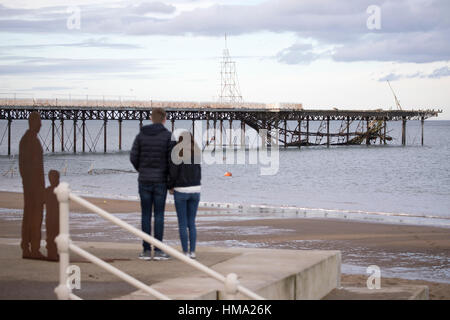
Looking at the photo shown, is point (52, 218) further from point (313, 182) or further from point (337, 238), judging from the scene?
point (313, 182)

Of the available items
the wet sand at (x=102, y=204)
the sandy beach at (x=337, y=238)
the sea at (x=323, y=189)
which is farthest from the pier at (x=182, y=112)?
the sandy beach at (x=337, y=238)

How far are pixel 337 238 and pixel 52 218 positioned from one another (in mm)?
10234

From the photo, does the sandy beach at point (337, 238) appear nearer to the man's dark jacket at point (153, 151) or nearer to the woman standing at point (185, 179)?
the woman standing at point (185, 179)

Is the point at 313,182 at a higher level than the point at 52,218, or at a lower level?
lower

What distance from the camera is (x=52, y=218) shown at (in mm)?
9344

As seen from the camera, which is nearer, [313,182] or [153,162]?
[153,162]

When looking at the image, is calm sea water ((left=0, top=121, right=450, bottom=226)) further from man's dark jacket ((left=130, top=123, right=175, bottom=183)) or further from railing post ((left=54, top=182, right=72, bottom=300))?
railing post ((left=54, top=182, right=72, bottom=300))

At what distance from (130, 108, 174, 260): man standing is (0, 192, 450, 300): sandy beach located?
3.90 m

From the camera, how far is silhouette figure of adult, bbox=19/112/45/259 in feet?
31.3

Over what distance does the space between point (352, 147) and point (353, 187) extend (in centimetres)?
5257

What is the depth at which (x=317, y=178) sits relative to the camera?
52.1 meters

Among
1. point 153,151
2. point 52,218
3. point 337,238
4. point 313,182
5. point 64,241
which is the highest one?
point 153,151

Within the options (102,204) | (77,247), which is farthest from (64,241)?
(102,204)

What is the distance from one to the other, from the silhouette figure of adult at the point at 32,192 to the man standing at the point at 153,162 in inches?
46.7
